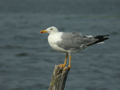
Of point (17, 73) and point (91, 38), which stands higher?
point (91, 38)

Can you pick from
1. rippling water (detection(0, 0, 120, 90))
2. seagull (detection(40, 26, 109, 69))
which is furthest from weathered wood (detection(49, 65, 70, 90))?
rippling water (detection(0, 0, 120, 90))

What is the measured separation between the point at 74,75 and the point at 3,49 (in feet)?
22.8

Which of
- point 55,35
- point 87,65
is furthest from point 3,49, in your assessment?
point 55,35

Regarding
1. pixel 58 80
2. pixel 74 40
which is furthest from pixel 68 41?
pixel 58 80

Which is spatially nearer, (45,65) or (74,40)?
(74,40)

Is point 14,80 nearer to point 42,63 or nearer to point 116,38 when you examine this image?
point 42,63

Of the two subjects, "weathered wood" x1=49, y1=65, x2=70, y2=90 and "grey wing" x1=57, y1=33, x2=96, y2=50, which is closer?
"weathered wood" x1=49, y1=65, x2=70, y2=90

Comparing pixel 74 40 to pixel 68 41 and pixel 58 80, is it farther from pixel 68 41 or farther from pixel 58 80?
pixel 58 80

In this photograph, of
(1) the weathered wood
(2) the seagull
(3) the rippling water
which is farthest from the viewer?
(3) the rippling water

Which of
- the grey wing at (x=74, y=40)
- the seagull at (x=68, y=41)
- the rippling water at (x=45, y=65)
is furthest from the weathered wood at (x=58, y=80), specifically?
the rippling water at (x=45, y=65)

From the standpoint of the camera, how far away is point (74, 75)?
1499cm

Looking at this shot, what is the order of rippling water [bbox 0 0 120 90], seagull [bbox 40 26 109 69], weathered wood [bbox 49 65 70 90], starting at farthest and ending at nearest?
rippling water [bbox 0 0 120 90], seagull [bbox 40 26 109 69], weathered wood [bbox 49 65 70 90]

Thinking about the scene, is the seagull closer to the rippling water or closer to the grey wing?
the grey wing

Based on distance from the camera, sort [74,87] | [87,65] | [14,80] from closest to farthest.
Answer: [74,87]
[14,80]
[87,65]
